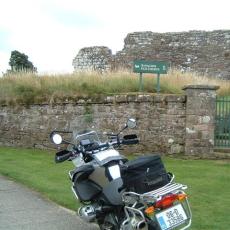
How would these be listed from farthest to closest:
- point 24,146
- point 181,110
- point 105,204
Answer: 1. point 24,146
2. point 181,110
3. point 105,204

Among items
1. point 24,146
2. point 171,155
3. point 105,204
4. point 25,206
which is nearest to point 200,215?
point 105,204

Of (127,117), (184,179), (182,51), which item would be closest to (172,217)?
(184,179)

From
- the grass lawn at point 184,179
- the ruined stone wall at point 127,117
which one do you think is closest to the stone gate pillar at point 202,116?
the ruined stone wall at point 127,117

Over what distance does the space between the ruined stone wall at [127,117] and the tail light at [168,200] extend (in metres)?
7.95

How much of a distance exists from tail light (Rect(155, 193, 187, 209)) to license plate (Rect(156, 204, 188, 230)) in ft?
0.24

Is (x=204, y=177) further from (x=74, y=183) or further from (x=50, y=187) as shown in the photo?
(x=74, y=183)

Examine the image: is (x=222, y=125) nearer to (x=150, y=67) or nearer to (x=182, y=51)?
(x=150, y=67)

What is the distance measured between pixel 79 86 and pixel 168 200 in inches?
461

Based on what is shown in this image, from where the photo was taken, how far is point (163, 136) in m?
14.6

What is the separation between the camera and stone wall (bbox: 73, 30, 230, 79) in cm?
2366

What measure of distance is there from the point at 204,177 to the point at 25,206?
13.7 feet

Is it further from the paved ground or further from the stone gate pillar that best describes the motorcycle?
the stone gate pillar

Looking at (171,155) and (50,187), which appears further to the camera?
(171,155)

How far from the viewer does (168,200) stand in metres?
5.32
